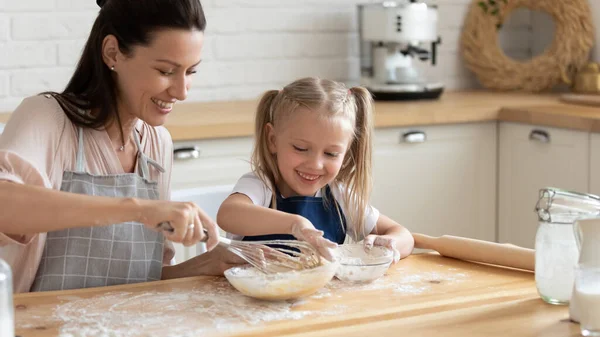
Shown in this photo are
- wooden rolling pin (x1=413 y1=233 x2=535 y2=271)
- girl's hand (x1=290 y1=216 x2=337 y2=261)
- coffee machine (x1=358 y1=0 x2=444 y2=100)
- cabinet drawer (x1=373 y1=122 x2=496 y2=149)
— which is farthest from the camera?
coffee machine (x1=358 y1=0 x2=444 y2=100)

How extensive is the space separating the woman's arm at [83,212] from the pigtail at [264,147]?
1.74ft

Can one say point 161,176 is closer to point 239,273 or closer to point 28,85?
point 239,273

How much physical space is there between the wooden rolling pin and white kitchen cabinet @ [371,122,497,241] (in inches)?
53.4

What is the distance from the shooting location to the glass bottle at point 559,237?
56.4 inches

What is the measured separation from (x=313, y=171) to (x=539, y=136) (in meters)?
1.58

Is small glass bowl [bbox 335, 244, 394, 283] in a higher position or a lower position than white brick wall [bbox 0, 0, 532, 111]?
lower

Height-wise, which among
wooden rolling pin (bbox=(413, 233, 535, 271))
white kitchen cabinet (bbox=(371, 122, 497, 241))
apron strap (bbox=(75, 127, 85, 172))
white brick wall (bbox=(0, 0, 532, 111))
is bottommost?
white kitchen cabinet (bbox=(371, 122, 497, 241))

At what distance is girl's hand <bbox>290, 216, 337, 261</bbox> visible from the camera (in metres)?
1.61

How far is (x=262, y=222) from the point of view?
1813 millimetres

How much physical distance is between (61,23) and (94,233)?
171 cm

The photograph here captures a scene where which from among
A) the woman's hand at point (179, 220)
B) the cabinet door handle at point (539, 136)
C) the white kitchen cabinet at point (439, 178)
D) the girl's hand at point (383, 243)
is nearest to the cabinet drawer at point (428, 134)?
the white kitchen cabinet at point (439, 178)

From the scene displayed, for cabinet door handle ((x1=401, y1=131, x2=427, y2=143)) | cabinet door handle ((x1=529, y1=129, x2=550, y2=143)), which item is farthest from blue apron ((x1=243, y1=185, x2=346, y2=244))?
cabinet door handle ((x1=529, y1=129, x2=550, y2=143))

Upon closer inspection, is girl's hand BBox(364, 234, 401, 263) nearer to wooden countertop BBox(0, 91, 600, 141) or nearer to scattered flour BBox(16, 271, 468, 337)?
scattered flour BBox(16, 271, 468, 337)

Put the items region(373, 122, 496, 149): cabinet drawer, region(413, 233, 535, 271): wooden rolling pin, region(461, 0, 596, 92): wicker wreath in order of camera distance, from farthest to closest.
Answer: region(461, 0, 596, 92): wicker wreath → region(373, 122, 496, 149): cabinet drawer → region(413, 233, 535, 271): wooden rolling pin
